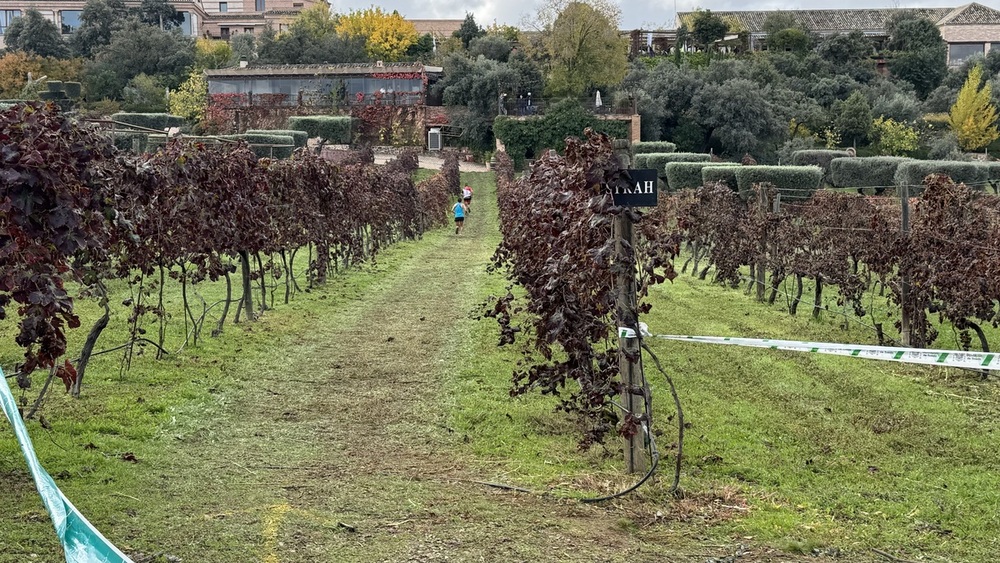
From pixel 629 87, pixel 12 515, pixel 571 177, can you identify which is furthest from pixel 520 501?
pixel 629 87

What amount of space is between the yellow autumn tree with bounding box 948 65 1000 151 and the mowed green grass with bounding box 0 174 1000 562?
5680cm

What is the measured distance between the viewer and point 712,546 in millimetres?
5277

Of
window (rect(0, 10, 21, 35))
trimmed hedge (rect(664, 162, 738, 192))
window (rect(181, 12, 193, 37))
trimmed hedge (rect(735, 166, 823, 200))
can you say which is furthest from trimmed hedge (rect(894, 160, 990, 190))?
window (rect(0, 10, 21, 35))

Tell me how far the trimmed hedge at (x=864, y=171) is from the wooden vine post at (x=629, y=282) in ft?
133

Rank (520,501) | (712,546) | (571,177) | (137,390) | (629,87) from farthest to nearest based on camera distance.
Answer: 1. (629,87)
2. (137,390)
3. (571,177)
4. (520,501)
5. (712,546)

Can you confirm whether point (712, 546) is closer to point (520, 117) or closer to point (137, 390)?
point (137, 390)

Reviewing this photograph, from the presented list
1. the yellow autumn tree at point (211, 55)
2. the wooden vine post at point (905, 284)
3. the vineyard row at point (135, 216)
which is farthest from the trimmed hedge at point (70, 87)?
the yellow autumn tree at point (211, 55)

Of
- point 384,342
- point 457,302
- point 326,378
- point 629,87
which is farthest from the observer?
point 629,87

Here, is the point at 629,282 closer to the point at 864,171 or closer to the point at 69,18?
the point at 864,171

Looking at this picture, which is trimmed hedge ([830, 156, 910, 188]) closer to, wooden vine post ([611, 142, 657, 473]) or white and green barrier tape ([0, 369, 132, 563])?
wooden vine post ([611, 142, 657, 473])

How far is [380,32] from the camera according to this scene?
8369 centimetres

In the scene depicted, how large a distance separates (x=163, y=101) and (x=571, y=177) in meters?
65.2

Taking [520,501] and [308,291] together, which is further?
[308,291]

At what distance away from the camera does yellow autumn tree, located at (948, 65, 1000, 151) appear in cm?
6241
